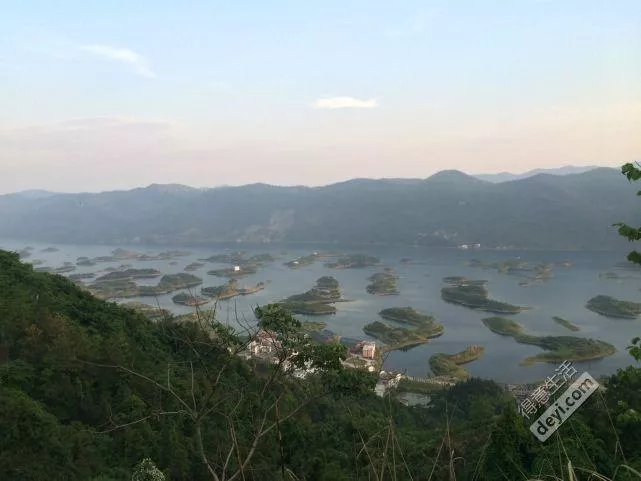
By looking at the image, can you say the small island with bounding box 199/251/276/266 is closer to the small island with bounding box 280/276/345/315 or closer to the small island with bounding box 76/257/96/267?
the small island with bounding box 76/257/96/267

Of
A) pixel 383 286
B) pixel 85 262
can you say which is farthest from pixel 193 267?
pixel 383 286

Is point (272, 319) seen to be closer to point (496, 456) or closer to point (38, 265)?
point (496, 456)

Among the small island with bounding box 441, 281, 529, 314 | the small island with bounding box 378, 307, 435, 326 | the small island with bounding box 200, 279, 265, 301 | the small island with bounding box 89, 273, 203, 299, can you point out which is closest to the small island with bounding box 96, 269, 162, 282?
the small island with bounding box 89, 273, 203, 299

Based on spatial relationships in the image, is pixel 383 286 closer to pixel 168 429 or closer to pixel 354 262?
pixel 354 262

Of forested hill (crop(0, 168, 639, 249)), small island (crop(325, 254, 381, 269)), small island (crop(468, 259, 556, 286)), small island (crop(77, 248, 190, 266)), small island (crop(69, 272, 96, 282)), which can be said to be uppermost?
forested hill (crop(0, 168, 639, 249))

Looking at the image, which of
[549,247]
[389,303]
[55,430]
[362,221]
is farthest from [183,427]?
[362,221]
